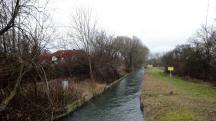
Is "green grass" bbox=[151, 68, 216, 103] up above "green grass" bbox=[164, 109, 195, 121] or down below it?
above

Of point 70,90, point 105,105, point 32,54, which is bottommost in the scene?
point 105,105

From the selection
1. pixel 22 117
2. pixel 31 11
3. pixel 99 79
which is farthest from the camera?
pixel 99 79

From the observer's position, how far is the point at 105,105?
19.5 meters

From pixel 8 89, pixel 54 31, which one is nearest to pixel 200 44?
pixel 54 31

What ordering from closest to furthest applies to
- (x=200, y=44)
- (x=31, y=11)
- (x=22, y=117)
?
(x=31, y=11) < (x=22, y=117) < (x=200, y=44)

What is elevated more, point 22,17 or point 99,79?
point 22,17

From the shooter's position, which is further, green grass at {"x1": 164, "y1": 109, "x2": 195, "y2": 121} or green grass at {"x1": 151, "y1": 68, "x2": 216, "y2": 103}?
green grass at {"x1": 151, "y1": 68, "x2": 216, "y2": 103}

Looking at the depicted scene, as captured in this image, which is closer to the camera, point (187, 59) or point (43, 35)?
point (43, 35)

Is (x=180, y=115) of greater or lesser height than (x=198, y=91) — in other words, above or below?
below

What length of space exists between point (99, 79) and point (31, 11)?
2673 cm

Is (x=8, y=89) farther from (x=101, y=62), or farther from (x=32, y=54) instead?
(x=101, y=62)

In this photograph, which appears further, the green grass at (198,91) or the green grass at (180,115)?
the green grass at (198,91)

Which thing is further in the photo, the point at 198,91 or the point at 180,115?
the point at 198,91

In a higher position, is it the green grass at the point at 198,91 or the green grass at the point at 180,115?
the green grass at the point at 198,91
